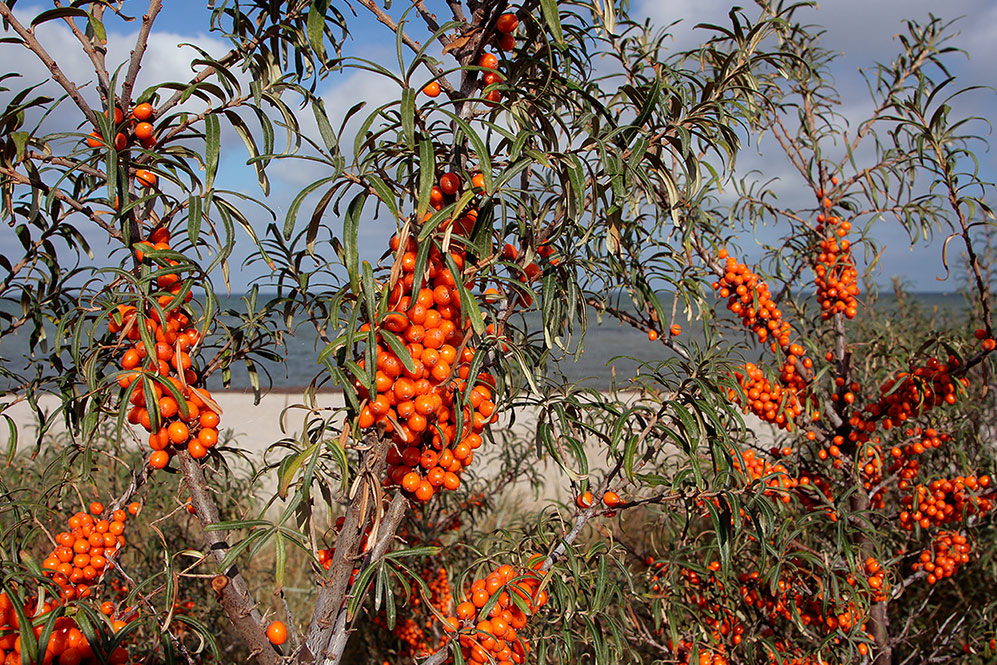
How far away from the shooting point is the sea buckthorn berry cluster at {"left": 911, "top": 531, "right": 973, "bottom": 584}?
5.45 feet

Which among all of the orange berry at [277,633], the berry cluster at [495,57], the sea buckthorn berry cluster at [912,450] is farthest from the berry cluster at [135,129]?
the sea buckthorn berry cluster at [912,450]

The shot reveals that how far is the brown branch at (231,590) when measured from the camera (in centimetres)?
82

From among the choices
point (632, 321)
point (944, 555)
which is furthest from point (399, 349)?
point (944, 555)

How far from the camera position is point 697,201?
1.60m

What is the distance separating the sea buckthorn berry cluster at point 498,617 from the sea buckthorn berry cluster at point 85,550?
0.56 m

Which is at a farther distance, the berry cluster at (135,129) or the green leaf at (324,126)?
the berry cluster at (135,129)

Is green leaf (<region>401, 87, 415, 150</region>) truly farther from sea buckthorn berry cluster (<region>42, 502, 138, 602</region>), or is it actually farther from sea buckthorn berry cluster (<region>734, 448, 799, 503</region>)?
sea buckthorn berry cluster (<region>734, 448, 799, 503</region>)

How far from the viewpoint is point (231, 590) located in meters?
0.82

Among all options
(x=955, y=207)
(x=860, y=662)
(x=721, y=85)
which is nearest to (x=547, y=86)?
(x=721, y=85)

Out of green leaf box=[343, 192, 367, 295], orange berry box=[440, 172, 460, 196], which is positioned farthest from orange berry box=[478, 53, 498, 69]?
green leaf box=[343, 192, 367, 295]

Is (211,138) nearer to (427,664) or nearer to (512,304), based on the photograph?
(512,304)

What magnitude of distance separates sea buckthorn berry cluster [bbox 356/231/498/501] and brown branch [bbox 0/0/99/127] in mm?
418

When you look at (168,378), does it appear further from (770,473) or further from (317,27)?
(770,473)

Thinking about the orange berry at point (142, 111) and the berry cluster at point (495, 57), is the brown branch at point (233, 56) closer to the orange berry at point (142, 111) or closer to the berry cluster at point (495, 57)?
the orange berry at point (142, 111)
